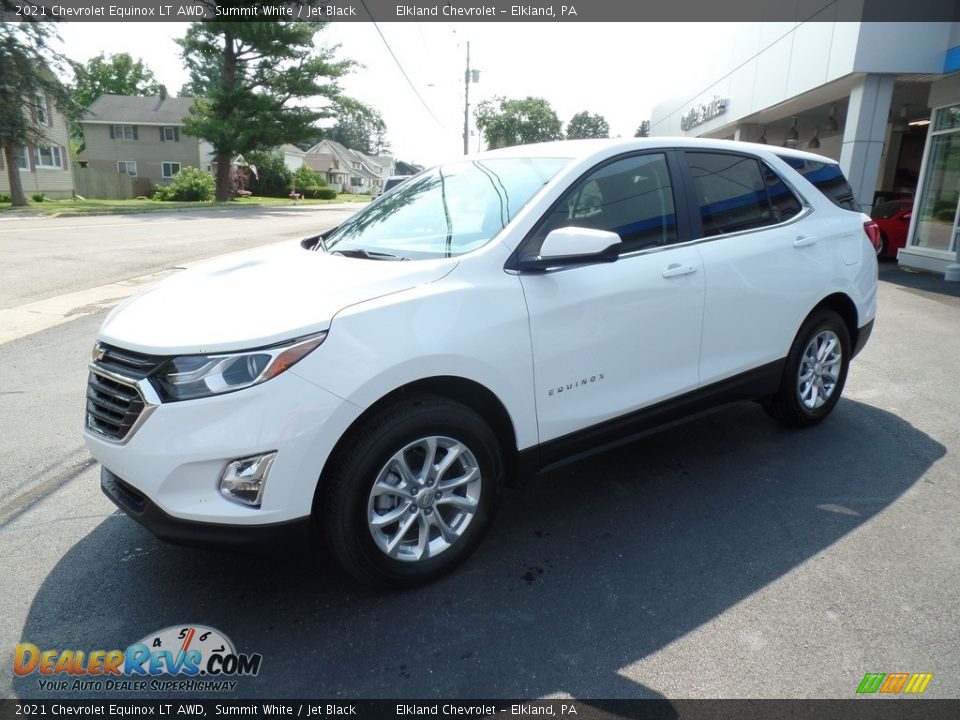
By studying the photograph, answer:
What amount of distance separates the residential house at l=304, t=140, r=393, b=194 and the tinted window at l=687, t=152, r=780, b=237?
76840 millimetres

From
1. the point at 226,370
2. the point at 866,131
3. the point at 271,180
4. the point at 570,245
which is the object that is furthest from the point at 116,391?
the point at 271,180

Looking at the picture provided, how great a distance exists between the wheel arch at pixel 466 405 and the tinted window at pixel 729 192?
1680 mm

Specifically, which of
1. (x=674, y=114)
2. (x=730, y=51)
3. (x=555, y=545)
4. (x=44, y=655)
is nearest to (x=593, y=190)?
(x=555, y=545)

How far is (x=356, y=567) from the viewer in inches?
107

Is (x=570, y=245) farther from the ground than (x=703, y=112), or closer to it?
closer to it

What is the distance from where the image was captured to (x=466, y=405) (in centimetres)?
297

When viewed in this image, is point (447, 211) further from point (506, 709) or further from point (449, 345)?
point (506, 709)

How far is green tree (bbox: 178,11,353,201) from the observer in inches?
1443

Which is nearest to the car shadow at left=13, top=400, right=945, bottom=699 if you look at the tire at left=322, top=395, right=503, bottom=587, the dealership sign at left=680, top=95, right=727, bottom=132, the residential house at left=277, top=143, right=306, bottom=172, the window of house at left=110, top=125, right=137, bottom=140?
the tire at left=322, top=395, right=503, bottom=587

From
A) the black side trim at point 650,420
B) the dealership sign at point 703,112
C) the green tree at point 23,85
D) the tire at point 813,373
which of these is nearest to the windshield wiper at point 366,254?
the black side trim at point 650,420

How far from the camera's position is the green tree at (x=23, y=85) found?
30359 mm

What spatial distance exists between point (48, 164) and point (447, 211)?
4823cm

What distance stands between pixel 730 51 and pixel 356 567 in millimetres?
23645

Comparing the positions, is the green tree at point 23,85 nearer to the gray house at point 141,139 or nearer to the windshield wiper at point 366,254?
the gray house at point 141,139
